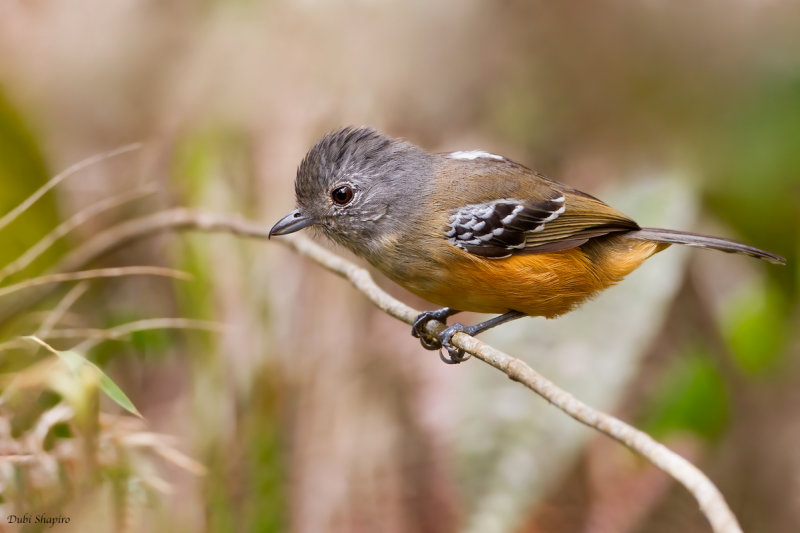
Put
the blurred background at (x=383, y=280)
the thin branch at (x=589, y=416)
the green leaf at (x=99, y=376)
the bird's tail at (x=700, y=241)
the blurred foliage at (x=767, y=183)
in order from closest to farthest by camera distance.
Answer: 1. the thin branch at (x=589, y=416)
2. the green leaf at (x=99, y=376)
3. the bird's tail at (x=700, y=241)
4. the blurred background at (x=383, y=280)
5. the blurred foliage at (x=767, y=183)

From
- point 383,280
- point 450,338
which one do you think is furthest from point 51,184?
point 383,280

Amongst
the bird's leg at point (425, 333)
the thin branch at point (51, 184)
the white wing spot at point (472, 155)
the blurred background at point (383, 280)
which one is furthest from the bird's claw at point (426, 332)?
the thin branch at point (51, 184)

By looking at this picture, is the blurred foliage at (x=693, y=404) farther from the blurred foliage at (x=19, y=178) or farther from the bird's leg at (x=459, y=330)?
the blurred foliage at (x=19, y=178)

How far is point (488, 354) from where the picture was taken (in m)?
2.38

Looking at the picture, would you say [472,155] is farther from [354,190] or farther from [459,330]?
[459,330]

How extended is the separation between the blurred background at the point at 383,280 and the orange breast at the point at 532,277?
0.24 meters

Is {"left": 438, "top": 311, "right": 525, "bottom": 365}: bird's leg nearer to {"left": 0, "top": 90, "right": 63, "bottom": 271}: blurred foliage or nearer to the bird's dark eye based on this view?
the bird's dark eye

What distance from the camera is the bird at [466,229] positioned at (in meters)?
3.33

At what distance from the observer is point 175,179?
478 cm

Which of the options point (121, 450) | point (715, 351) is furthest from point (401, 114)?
point (121, 450)

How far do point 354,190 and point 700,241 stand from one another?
138 centimetres

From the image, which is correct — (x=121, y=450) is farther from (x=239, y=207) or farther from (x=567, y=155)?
(x=567, y=155)

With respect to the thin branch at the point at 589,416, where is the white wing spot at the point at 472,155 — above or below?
above

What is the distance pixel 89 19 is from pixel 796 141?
4.48 metres
